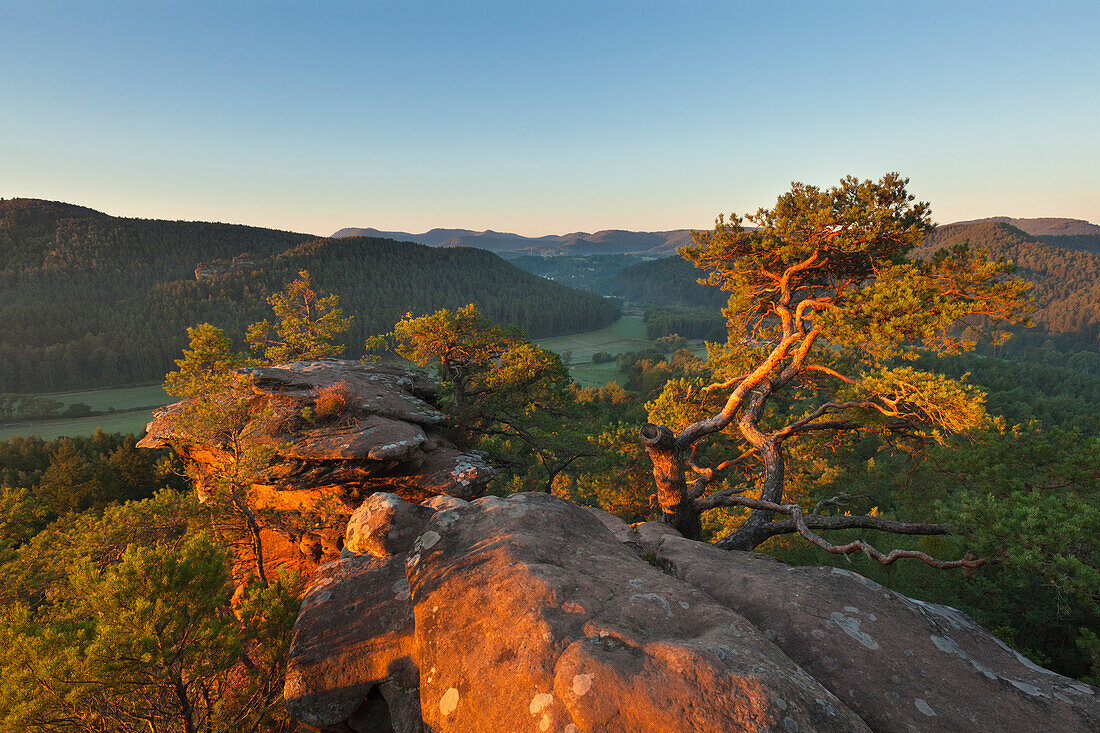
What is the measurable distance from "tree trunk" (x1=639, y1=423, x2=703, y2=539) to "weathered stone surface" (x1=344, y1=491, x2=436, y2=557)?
6.54 metres

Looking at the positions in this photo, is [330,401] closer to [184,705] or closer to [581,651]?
[184,705]

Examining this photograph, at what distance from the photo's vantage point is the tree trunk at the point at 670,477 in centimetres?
1234

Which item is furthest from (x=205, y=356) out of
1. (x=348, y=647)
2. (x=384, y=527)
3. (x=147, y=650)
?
(x=348, y=647)

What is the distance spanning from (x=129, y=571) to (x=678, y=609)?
26.3ft

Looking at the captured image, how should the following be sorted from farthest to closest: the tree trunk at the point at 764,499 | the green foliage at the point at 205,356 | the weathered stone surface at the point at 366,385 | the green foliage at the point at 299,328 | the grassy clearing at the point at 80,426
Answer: the grassy clearing at the point at 80,426 → the green foliage at the point at 299,328 → the green foliage at the point at 205,356 → the weathered stone surface at the point at 366,385 → the tree trunk at the point at 764,499

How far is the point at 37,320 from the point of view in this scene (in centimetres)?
11588


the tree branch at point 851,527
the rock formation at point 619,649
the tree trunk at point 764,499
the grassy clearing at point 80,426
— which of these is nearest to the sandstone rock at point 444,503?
the rock formation at point 619,649

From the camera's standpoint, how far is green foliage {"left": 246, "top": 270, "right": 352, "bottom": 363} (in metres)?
31.3

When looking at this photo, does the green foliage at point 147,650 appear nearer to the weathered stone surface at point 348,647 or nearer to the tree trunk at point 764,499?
the weathered stone surface at point 348,647

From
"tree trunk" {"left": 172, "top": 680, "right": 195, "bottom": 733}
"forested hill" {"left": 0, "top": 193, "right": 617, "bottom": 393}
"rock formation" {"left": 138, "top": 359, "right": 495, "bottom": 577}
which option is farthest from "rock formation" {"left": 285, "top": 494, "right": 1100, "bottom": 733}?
"forested hill" {"left": 0, "top": 193, "right": 617, "bottom": 393}

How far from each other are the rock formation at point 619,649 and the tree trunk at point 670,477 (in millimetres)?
4476

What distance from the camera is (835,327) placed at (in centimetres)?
1027

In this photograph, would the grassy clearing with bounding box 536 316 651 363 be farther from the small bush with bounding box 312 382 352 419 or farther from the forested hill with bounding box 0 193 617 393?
the small bush with bounding box 312 382 352 419

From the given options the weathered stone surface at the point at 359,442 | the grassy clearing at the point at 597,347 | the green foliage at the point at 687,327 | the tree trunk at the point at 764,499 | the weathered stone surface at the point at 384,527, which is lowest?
the grassy clearing at the point at 597,347
